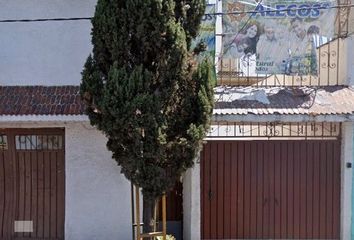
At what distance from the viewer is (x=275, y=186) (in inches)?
402

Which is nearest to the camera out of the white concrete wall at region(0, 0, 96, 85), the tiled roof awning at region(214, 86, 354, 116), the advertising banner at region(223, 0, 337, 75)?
the tiled roof awning at region(214, 86, 354, 116)

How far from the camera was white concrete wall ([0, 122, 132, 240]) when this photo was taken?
9.81 metres

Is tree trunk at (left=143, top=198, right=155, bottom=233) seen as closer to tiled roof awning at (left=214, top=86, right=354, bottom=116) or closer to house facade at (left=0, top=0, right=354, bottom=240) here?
house facade at (left=0, top=0, right=354, bottom=240)

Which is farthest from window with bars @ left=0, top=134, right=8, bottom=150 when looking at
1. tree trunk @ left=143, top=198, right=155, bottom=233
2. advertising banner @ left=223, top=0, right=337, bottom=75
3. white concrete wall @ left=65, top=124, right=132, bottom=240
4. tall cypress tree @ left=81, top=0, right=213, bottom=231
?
advertising banner @ left=223, top=0, right=337, bottom=75

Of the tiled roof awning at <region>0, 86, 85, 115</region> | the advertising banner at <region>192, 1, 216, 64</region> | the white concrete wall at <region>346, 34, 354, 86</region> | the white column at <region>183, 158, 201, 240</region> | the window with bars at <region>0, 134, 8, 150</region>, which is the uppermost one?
the advertising banner at <region>192, 1, 216, 64</region>

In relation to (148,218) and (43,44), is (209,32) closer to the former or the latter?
(43,44)

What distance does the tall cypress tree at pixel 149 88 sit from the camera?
24.7ft

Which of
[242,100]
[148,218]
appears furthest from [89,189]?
[242,100]

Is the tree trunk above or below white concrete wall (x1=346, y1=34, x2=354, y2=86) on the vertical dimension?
below

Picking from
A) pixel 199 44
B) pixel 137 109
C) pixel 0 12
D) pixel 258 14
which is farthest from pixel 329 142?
pixel 0 12

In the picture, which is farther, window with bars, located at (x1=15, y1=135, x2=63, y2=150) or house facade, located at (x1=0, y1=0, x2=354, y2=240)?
window with bars, located at (x1=15, y1=135, x2=63, y2=150)

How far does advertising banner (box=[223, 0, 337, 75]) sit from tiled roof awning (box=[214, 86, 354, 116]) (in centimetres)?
48

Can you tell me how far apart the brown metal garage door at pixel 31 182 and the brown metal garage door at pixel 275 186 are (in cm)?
288

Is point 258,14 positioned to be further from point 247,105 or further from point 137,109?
point 137,109
